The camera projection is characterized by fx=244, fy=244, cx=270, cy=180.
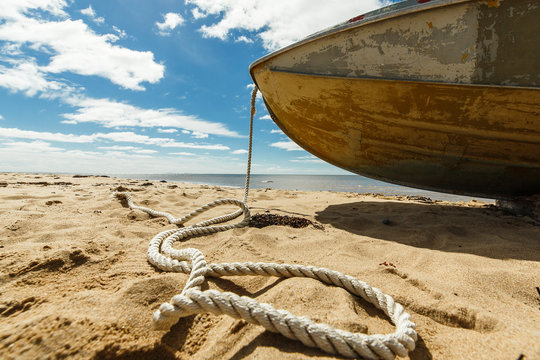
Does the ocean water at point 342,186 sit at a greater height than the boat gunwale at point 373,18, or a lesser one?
lesser

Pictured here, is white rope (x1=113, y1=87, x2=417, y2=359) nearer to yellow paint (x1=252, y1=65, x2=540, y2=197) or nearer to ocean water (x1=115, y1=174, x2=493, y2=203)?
yellow paint (x1=252, y1=65, x2=540, y2=197)

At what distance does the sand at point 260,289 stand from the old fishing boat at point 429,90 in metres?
0.83

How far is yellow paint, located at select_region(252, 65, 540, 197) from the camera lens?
6.97 feet

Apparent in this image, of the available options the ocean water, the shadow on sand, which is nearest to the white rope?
the shadow on sand

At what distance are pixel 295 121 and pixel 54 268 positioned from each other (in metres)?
2.57

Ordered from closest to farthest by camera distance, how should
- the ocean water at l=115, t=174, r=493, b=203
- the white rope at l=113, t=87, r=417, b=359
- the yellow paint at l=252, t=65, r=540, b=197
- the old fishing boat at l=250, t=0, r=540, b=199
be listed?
the white rope at l=113, t=87, r=417, b=359 → the old fishing boat at l=250, t=0, r=540, b=199 → the yellow paint at l=252, t=65, r=540, b=197 → the ocean water at l=115, t=174, r=493, b=203

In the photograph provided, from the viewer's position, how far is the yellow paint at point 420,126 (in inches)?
83.6

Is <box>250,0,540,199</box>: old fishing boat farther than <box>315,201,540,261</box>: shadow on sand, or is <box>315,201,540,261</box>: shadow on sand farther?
<box>250,0,540,199</box>: old fishing boat

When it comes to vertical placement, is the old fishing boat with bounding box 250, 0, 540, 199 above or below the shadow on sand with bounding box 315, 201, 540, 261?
above

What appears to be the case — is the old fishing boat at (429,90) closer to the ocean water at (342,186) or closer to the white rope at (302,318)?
the white rope at (302,318)

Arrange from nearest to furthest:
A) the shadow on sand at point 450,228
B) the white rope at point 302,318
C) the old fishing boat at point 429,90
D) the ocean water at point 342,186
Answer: the white rope at point 302,318, the shadow on sand at point 450,228, the old fishing boat at point 429,90, the ocean water at point 342,186

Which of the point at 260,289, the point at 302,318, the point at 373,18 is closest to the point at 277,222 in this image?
the point at 260,289

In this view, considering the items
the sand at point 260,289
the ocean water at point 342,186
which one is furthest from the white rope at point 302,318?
the ocean water at point 342,186

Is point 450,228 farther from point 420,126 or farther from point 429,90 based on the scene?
point 429,90
